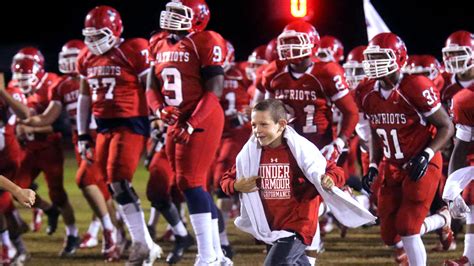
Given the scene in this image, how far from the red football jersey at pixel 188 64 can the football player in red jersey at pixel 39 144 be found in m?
2.58

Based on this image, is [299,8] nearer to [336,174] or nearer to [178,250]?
[178,250]

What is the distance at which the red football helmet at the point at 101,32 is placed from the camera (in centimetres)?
827

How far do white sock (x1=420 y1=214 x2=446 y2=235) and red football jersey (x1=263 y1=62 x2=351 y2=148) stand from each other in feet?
3.71

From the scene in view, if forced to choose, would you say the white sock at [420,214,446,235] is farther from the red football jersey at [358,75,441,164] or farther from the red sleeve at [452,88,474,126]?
the red sleeve at [452,88,474,126]

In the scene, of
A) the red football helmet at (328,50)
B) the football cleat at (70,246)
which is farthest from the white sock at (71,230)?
the red football helmet at (328,50)

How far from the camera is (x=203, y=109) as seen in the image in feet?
24.4

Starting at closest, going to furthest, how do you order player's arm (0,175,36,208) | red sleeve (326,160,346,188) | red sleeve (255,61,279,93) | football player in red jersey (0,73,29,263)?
player's arm (0,175,36,208) → red sleeve (326,160,346,188) → red sleeve (255,61,279,93) → football player in red jersey (0,73,29,263)

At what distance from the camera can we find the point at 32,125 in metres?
9.26

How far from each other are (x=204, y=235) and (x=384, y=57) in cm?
190

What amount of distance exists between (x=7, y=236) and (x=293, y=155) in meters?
4.11

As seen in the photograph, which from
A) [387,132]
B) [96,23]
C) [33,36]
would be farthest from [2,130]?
[33,36]

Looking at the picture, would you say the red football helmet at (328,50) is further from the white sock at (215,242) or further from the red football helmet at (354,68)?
the white sock at (215,242)

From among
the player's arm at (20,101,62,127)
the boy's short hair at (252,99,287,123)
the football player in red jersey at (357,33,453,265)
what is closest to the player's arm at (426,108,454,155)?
the football player in red jersey at (357,33,453,265)

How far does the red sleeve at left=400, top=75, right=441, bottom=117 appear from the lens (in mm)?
7387
